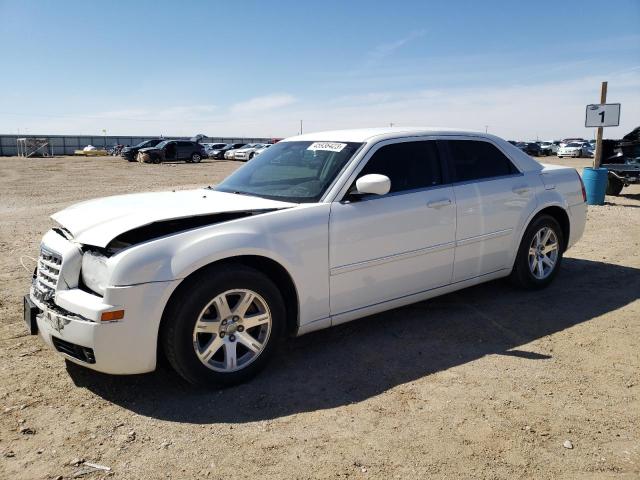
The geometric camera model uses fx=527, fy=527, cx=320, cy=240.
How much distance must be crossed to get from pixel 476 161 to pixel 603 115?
9.45 meters

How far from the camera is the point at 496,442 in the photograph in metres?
2.81

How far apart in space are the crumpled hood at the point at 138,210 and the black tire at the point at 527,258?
261cm

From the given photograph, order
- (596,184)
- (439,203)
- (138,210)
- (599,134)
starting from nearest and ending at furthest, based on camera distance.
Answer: (138,210), (439,203), (596,184), (599,134)

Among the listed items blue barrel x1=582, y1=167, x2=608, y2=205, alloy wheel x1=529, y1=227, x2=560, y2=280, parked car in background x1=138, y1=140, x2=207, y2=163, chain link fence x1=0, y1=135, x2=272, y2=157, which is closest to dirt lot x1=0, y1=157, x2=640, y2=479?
alloy wheel x1=529, y1=227, x2=560, y2=280

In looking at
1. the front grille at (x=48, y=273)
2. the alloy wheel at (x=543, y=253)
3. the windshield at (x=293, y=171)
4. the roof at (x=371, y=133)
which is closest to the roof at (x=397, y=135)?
the roof at (x=371, y=133)

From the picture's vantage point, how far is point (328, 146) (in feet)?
14.2

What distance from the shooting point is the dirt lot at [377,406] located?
2.65 metres

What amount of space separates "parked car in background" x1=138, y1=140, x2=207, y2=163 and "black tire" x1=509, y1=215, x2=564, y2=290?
3258 centimetres

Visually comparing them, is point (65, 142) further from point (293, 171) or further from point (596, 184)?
point (293, 171)

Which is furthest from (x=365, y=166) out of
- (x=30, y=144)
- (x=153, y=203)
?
(x=30, y=144)

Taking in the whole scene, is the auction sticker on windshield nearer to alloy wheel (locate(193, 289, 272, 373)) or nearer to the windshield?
the windshield

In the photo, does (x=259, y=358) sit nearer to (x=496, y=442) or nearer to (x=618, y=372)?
(x=496, y=442)

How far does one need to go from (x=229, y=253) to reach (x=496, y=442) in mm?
1860

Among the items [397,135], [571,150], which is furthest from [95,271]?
[571,150]
